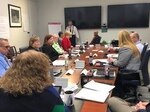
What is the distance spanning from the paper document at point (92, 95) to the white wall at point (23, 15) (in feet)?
17.3

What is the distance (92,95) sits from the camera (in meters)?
1.95

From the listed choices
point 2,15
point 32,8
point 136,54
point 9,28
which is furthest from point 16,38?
point 136,54

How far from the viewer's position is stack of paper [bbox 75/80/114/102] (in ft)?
6.21

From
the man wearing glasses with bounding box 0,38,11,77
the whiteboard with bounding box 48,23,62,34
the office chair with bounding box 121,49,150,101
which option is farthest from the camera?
the whiteboard with bounding box 48,23,62,34

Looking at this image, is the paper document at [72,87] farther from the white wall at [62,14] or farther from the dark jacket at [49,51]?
the white wall at [62,14]

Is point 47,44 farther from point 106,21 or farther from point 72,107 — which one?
point 106,21

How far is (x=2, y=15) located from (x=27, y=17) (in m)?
1.96

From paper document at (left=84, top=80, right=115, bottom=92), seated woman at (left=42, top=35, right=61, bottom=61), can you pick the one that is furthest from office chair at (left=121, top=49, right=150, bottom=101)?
seated woman at (left=42, top=35, right=61, bottom=61)

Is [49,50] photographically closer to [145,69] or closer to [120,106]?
[145,69]

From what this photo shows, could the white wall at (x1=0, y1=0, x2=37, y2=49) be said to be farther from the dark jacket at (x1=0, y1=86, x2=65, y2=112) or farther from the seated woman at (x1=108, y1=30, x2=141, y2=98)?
the dark jacket at (x1=0, y1=86, x2=65, y2=112)

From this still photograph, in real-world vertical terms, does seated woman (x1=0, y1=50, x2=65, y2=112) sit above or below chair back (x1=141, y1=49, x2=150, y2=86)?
above

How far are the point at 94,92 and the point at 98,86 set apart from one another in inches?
7.6

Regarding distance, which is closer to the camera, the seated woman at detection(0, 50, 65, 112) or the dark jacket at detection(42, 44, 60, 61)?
the seated woman at detection(0, 50, 65, 112)

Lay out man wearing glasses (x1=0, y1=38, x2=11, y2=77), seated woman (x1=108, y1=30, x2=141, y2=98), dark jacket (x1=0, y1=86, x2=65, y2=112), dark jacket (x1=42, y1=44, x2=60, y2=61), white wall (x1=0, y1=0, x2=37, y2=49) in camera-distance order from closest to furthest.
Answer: dark jacket (x1=0, y1=86, x2=65, y2=112), man wearing glasses (x1=0, y1=38, x2=11, y2=77), seated woman (x1=108, y1=30, x2=141, y2=98), dark jacket (x1=42, y1=44, x2=60, y2=61), white wall (x1=0, y1=0, x2=37, y2=49)
